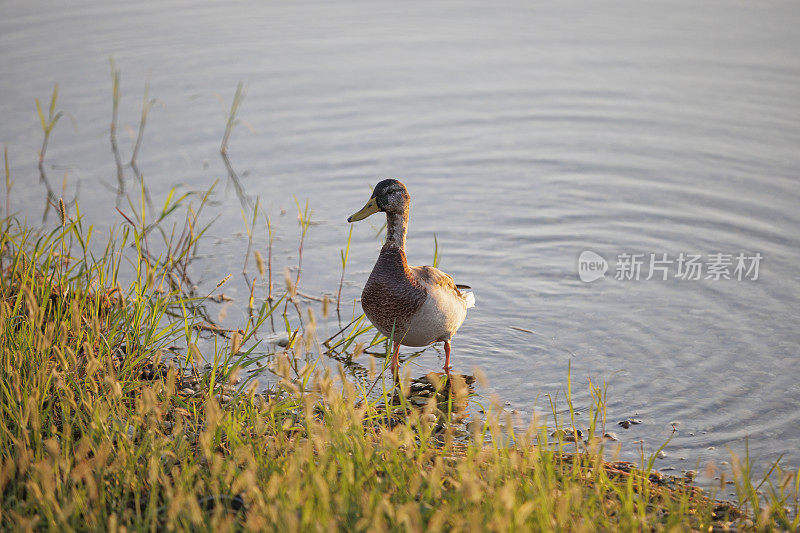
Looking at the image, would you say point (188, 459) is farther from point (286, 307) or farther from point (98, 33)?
point (98, 33)

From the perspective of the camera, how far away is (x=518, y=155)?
979cm

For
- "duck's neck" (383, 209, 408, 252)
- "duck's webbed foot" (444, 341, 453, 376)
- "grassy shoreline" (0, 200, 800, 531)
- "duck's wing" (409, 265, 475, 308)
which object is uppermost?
"duck's neck" (383, 209, 408, 252)

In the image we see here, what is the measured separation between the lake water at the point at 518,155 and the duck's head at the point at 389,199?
4.37 ft

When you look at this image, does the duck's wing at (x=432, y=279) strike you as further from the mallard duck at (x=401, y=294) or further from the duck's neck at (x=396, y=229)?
the duck's neck at (x=396, y=229)

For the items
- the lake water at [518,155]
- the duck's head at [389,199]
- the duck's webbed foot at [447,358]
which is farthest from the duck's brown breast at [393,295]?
the lake water at [518,155]

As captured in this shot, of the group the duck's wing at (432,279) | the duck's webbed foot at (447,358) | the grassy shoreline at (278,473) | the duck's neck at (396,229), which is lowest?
the duck's webbed foot at (447,358)

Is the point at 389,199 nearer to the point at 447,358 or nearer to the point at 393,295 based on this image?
the point at 393,295

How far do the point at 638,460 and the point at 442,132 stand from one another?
6357 mm

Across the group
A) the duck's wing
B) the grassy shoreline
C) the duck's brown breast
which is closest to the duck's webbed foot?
the duck's wing

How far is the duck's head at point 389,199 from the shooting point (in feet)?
18.0

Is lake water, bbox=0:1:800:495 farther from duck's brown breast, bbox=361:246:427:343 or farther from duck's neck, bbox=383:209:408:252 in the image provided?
duck's neck, bbox=383:209:408:252

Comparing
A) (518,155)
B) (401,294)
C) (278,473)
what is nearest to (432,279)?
(401,294)

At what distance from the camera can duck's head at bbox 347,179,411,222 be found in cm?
549

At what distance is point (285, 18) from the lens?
14.6 m
